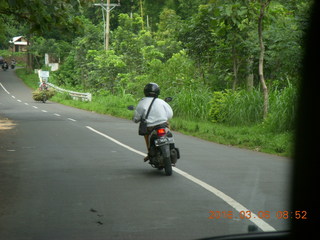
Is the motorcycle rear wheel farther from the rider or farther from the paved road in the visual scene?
the rider

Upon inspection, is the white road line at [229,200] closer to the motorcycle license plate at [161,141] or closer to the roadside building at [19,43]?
the motorcycle license plate at [161,141]

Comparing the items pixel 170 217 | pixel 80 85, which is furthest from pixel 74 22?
pixel 80 85

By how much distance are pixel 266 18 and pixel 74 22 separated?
6.26 meters

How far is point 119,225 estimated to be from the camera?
22.1ft

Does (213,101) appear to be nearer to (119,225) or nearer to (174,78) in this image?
(174,78)

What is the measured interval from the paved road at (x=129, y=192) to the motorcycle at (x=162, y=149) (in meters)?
0.24

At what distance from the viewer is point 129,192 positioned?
8875 millimetres

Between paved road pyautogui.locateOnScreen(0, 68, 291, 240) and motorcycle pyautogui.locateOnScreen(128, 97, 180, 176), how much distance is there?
24 centimetres

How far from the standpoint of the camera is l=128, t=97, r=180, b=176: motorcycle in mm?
10453

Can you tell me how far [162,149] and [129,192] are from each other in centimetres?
174
